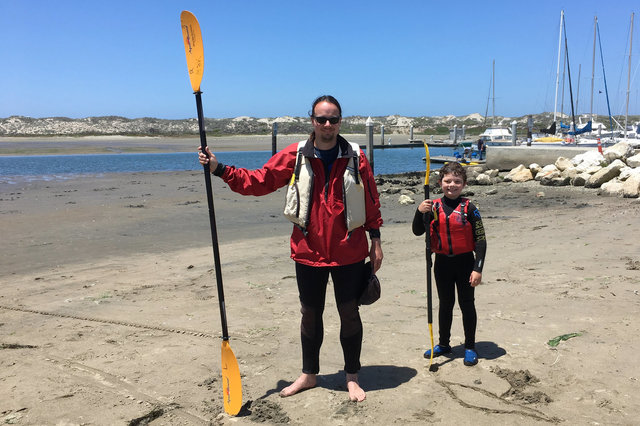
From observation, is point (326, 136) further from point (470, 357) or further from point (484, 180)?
point (484, 180)

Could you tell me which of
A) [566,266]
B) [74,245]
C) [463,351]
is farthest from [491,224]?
[74,245]

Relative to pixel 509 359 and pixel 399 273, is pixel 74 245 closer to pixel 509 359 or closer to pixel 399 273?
pixel 399 273

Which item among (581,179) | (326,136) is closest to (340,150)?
(326,136)

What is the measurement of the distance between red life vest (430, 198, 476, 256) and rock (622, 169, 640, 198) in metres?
11.1

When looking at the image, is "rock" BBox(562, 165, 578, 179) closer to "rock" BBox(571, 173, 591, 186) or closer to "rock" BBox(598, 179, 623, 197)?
"rock" BBox(571, 173, 591, 186)

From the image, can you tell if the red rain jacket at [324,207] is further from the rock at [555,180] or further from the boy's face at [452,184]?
the rock at [555,180]

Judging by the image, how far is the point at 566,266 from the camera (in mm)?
6613

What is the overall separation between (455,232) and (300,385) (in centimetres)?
152

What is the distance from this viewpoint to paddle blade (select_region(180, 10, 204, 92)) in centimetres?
371

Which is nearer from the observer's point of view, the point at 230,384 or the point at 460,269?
the point at 230,384

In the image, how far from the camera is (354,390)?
3.55 m

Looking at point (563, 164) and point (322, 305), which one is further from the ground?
point (322, 305)

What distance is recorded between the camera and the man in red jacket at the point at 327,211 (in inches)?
133

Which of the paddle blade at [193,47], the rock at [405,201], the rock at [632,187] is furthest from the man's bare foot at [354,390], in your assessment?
the rock at [632,187]
